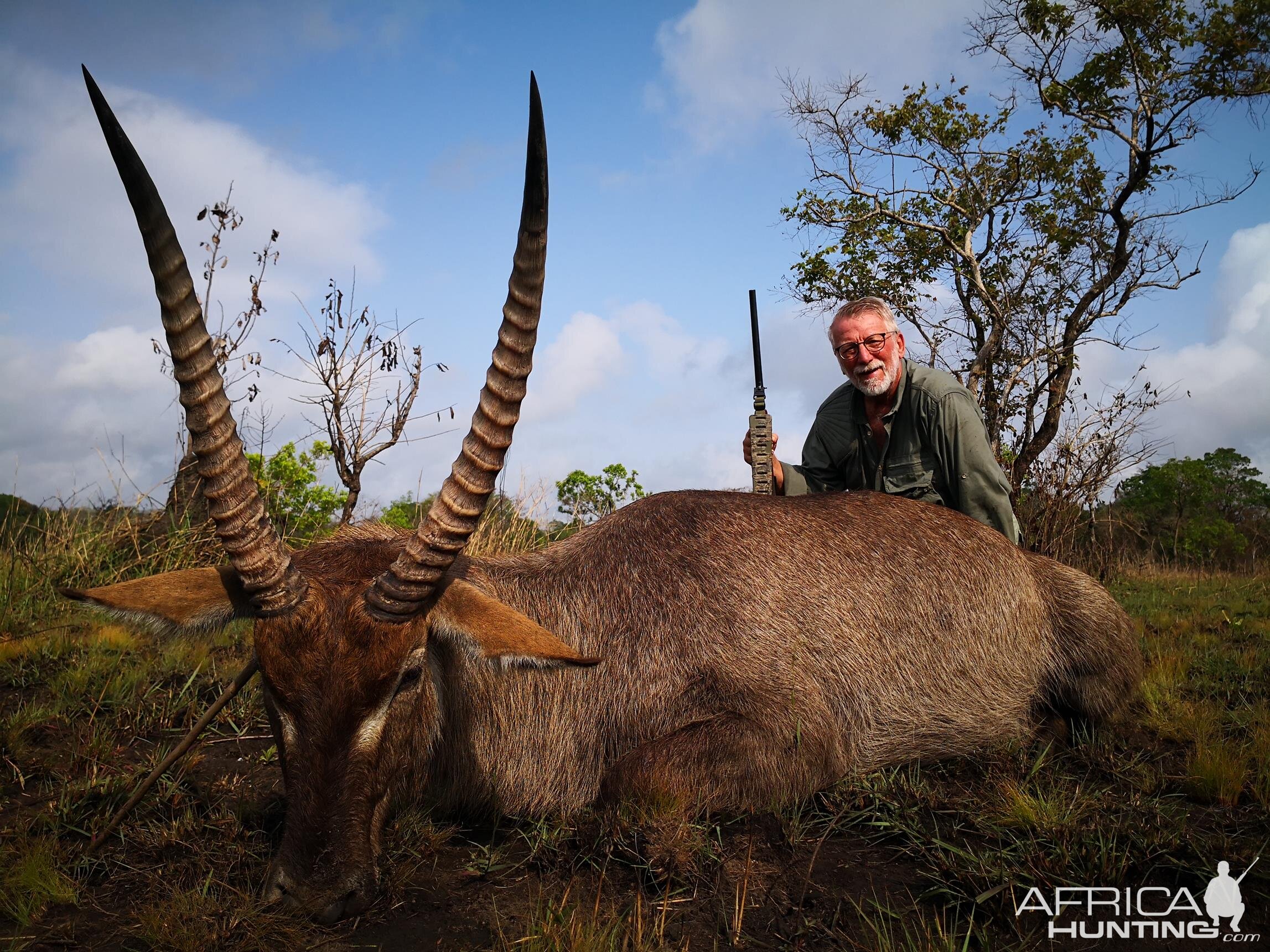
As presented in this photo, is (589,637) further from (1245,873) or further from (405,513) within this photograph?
(405,513)

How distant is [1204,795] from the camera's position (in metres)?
3.45

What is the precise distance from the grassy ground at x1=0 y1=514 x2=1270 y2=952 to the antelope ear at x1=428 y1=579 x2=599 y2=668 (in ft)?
2.45

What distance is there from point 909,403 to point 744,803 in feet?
11.8

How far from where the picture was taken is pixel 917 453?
19.4ft

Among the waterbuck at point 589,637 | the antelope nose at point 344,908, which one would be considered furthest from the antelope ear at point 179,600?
the antelope nose at point 344,908

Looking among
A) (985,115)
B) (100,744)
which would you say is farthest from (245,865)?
(985,115)

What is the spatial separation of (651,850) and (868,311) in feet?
14.5

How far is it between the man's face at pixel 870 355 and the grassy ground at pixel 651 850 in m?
2.71

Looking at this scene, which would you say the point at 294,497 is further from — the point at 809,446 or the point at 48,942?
the point at 48,942

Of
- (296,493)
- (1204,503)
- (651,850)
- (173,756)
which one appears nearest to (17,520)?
(296,493)

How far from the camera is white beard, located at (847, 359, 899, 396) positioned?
596 centimetres

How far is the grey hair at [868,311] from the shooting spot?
6004 mm

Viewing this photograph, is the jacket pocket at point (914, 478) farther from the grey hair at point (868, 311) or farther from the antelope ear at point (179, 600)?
the antelope ear at point (179, 600)

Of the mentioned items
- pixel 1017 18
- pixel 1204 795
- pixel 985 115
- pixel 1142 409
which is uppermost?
pixel 1017 18
